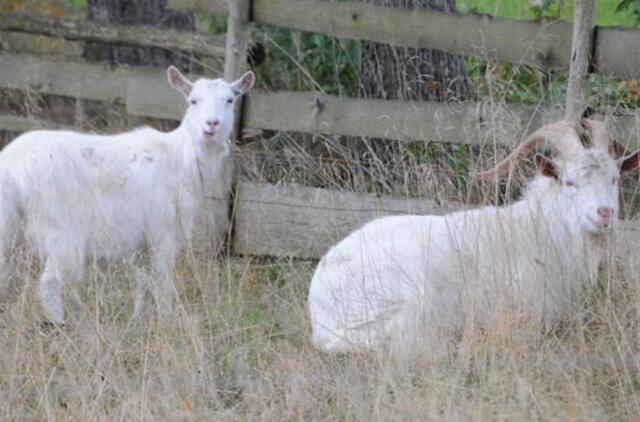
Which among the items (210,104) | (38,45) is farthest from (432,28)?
(38,45)

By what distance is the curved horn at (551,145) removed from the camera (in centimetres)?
715

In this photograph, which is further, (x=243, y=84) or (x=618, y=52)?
(x=243, y=84)

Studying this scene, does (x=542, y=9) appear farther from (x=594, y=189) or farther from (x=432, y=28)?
(x=594, y=189)

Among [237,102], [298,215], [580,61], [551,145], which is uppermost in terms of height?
[580,61]

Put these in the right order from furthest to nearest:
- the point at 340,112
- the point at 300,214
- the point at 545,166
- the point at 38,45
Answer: the point at 38,45 < the point at 300,214 < the point at 340,112 < the point at 545,166

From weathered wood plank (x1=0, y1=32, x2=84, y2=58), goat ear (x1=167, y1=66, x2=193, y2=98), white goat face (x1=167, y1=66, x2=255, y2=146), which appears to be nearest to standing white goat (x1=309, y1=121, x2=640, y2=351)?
white goat face (x1=167, y1=66, x2=255, y2=146)

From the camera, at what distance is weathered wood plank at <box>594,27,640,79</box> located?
775 cm

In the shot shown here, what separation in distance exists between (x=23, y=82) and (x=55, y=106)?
4.45 ft

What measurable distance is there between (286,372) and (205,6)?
4163mm

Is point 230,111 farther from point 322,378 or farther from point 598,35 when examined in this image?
point 322,378

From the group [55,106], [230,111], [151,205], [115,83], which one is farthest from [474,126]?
[55,106]

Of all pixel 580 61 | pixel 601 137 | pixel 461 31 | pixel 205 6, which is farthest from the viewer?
pixel 205 6

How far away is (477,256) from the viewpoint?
21.7 feet

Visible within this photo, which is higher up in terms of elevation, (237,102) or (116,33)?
(116,33)
